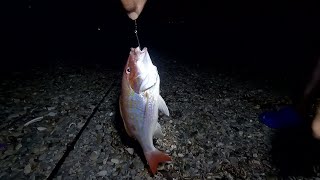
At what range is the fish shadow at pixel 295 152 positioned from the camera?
8.89 ft

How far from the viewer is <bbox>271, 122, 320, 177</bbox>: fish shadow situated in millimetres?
2710

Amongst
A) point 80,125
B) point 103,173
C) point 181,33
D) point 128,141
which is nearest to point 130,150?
point 128,141

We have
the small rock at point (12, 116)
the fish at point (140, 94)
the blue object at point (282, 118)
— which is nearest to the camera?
the fish at point (140, 94)

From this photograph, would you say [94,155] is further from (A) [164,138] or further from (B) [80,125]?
(A) [164,138]

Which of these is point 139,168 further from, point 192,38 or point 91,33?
point 91,33

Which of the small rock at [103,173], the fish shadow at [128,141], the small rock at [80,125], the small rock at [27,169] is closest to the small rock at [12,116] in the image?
the small rock at [80,125]

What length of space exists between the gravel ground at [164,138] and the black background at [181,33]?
141 centimetres

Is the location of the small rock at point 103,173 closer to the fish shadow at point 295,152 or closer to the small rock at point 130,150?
the small rock at point 130,150

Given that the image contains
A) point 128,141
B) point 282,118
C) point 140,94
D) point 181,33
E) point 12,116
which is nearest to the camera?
point 140,94

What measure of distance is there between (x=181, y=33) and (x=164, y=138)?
5593 mm

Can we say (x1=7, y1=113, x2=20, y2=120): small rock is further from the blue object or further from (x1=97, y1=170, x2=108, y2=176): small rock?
the blue object

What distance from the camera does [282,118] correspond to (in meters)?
3.44

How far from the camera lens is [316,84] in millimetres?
1398

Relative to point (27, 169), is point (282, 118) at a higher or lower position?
higher
